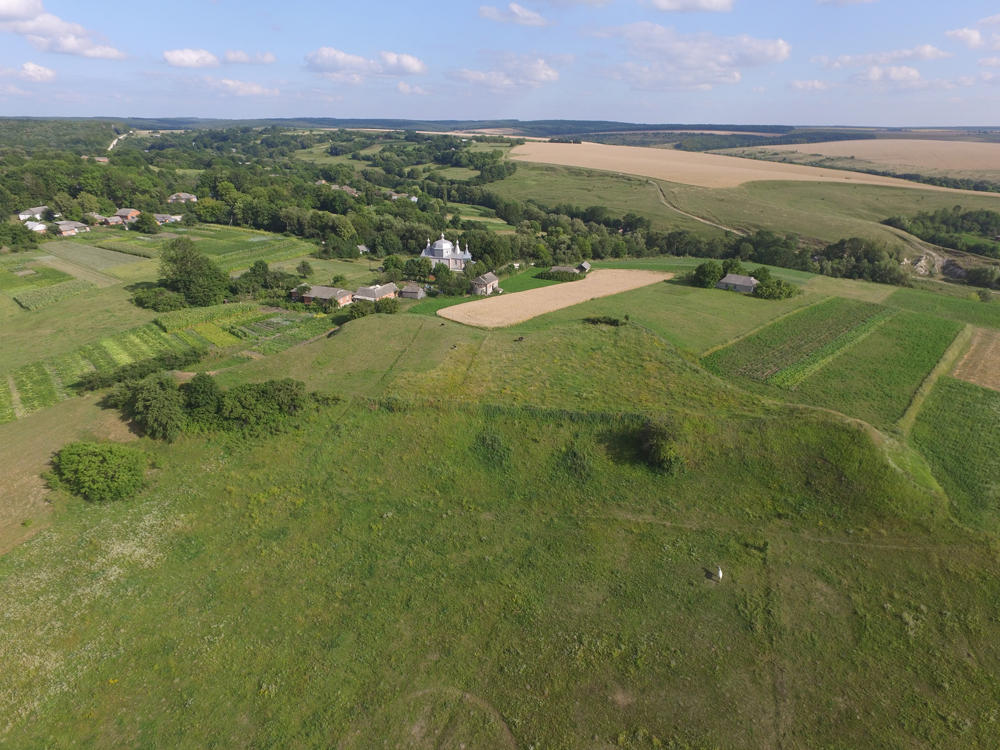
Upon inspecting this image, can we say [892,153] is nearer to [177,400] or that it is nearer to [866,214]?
[866,214]

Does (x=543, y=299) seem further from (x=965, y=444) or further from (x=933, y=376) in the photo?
(x=965, y=444)

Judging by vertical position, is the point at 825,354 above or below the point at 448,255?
below

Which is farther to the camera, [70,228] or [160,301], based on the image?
[70,228]

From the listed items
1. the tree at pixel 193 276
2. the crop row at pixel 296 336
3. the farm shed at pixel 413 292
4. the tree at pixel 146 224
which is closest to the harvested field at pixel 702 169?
the farm shed at pixel 413 292

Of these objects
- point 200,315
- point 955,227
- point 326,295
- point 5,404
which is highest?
point 955,227

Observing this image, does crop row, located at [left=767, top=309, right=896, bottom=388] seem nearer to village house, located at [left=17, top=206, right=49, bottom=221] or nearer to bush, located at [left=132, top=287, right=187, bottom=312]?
bush, located at [left=132, top=287, right=187, bottom=312]

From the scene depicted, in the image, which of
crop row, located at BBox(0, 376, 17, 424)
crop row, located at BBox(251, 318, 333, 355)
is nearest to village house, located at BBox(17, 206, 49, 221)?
crop row, located at BBox(0, 376, 17, 424)

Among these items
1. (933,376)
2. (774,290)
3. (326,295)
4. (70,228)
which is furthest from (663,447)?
(70,228)

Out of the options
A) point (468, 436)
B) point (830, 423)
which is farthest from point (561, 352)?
point (830, 423)
